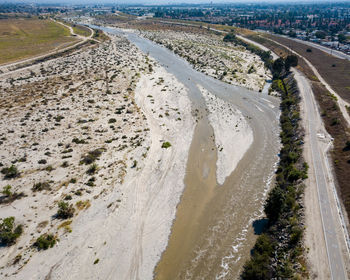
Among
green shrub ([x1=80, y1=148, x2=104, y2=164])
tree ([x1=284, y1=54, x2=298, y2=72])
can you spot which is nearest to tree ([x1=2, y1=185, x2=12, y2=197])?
green shrub ([x1=80, y1=148, x2=104, y2=164])

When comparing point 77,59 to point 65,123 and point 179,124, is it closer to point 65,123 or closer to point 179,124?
point 65,123

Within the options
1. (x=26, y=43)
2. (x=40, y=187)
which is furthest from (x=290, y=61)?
(x=26, y=43)

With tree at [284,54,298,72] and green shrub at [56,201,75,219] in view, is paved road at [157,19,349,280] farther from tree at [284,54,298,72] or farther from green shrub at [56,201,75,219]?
tree at [284,54,298,72]

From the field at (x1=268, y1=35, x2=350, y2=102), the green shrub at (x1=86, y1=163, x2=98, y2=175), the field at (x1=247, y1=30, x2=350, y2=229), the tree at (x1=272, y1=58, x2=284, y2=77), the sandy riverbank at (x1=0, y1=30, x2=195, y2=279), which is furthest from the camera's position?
the tree at (x1=272, y1=58, x2=284, y2=77)

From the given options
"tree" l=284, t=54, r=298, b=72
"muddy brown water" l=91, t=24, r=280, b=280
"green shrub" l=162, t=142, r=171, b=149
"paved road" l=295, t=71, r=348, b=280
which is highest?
"tree" l=284, t=54, r=298, b=72

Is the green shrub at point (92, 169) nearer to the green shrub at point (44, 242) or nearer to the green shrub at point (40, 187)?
the green shrub at point (40, 187)

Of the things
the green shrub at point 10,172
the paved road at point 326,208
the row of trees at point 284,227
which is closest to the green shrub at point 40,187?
the green shrub at point 10,172

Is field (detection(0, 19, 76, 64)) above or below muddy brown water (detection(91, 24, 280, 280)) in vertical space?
below

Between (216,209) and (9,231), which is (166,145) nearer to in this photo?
(216,209)
